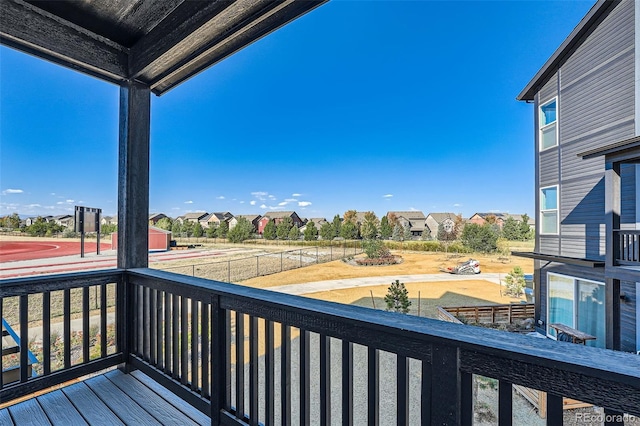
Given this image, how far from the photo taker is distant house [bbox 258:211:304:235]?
3218mm

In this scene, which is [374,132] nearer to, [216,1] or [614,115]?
[614,115]

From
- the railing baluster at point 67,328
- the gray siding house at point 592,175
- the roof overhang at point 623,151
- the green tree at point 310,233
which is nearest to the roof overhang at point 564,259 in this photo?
the gray siding house at point 592,175

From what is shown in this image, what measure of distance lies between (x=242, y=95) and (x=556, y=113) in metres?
4.78

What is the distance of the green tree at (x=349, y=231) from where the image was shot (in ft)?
11.1

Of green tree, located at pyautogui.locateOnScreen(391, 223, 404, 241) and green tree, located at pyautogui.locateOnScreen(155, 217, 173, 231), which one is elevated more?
green tree, located at pyautogui.locateOnScreen(155, 217, 173, 231)

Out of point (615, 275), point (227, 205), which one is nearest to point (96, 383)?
point (227, 205)

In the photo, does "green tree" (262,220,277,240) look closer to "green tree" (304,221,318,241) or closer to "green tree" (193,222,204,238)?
"green tree" (304,221,318,241)

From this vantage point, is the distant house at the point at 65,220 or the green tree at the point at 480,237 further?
the green tree at the point at 480,237

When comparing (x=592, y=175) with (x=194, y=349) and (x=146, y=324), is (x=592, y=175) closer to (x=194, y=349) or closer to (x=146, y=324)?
(x=194, y=349)

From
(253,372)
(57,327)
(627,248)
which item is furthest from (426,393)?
(627,248)

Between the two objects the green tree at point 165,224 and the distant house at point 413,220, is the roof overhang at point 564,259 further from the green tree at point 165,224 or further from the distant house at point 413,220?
the green tree at point 165,224

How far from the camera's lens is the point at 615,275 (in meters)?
3.33

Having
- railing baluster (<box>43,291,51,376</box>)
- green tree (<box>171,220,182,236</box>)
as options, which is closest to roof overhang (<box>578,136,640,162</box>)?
green tree (<box>171,220,182,236</box>)

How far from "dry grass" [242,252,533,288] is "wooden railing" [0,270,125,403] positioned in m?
1.17
